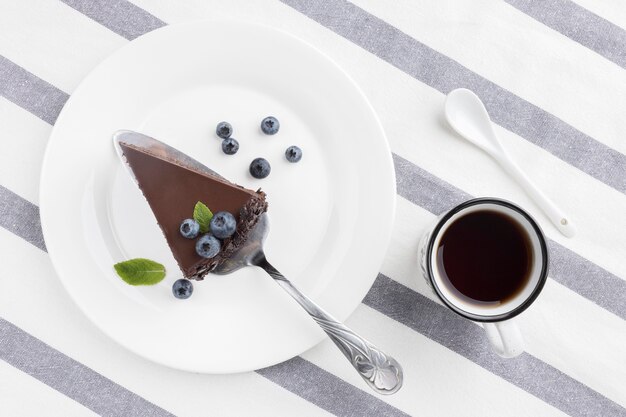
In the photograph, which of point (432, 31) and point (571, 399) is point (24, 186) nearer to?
point (432, 31)

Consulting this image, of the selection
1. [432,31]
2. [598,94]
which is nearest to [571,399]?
[598,94]

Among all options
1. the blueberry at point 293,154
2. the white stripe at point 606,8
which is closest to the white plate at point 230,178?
the blueberry at point 293,154

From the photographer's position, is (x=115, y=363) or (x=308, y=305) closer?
(x=308, y=305)

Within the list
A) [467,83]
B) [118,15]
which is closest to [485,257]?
[467,83]

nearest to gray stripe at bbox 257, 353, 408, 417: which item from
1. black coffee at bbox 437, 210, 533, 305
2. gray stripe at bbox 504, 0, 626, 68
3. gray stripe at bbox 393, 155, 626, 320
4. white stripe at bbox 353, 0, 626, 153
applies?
black coffee at bbox 437, 210, 533, 305

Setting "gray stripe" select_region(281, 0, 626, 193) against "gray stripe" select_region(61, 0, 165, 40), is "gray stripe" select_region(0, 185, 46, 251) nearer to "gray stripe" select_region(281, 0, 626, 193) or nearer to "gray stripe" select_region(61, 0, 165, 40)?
"gray stripe" select_region(61, 0, 165, 40)

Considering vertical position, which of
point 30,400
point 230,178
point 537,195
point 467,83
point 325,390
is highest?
point 467,83

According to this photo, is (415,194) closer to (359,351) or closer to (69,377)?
(359,351)

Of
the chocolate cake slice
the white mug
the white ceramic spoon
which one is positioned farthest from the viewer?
the white ceramic spoon
